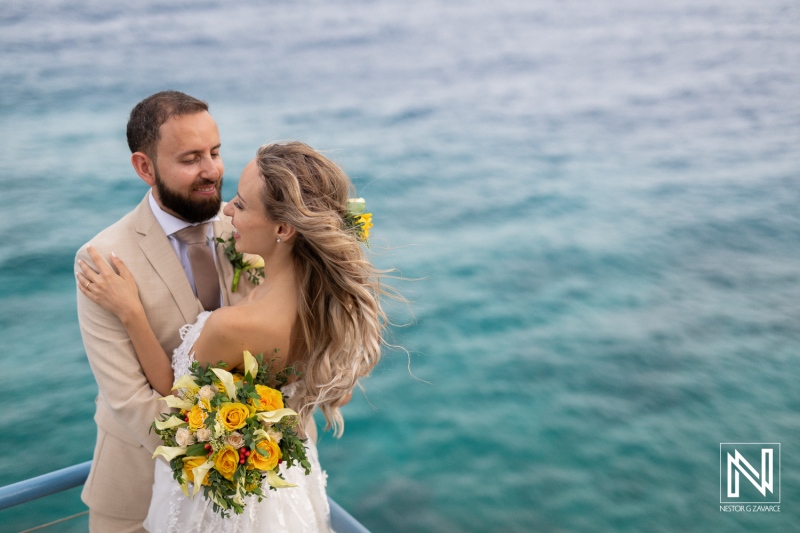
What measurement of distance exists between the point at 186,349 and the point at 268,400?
31 centimetres

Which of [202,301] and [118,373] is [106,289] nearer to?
[118,373]

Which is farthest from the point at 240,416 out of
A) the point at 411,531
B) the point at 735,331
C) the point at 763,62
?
the point at 763,62

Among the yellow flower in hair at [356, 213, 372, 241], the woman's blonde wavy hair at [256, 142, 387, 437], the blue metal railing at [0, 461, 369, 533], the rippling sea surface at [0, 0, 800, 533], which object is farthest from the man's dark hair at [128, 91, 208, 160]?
the rippling sea surface at [0, 0, 800, 533]

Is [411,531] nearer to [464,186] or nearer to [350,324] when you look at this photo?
[350,324]

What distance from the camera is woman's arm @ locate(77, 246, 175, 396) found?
7.34 feet

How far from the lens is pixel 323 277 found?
233 cm

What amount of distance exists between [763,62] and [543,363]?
771 centimetres

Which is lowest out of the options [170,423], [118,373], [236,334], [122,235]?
[170,423]

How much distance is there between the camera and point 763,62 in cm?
1260

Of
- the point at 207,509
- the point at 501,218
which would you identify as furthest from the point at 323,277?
the point at 501,218

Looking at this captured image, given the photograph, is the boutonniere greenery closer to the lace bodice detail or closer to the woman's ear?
the lace bodice detail

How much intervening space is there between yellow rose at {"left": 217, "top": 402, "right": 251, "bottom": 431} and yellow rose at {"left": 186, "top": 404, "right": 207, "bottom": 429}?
0.05 metres

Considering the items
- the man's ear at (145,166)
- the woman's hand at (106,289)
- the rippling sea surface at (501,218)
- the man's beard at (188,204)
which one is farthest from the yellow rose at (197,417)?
the rippling sea surface at (501,218)

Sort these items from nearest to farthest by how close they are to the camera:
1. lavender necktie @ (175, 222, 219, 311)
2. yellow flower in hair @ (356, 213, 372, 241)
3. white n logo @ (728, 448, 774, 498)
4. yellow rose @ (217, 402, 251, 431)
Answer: yellow rose @ (217, 402, 251, 431) → yellow flower in hair @ (356, 213, 372, 241) → lavender necktie @ (175, 222, 219, 311) → white n logo @ (728, 448, 774, 498)
